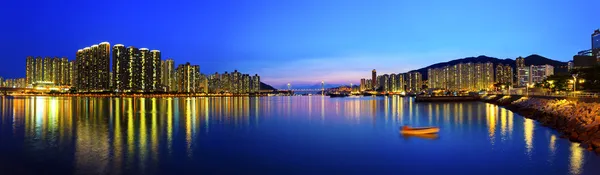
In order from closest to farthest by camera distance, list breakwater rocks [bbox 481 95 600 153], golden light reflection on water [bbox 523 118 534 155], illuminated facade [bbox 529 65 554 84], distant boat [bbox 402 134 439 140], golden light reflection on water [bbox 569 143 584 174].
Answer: golden light reflection on water [bbox 569 143 584 174] < breakwater rocks [bbox 481 95 600 153] < golden light reflection on water [bbox 523 118 534 155] < distant boat [bbox 402 134 439 140] < illuminated facade [bbox 529 65 554 84]

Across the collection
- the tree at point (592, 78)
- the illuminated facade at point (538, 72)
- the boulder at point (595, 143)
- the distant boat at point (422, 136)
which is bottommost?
the distant boat at point (422, 136)

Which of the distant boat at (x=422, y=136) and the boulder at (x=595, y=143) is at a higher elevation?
the boulder at (x=595, y=143)

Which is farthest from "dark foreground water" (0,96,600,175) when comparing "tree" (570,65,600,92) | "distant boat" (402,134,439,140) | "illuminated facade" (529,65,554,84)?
"illuminated facade" (529,65,554,84)

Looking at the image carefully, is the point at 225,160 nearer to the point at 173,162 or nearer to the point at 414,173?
the point at 173,162

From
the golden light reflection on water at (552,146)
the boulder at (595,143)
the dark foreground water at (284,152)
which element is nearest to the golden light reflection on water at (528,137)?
the dark foreground water at (284,152)

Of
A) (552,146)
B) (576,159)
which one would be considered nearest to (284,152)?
(576,159)

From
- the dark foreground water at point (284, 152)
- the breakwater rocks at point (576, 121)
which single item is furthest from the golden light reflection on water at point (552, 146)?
the breakwater rocks at point (576, 121)

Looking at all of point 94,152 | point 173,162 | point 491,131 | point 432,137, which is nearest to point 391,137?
point 432,137

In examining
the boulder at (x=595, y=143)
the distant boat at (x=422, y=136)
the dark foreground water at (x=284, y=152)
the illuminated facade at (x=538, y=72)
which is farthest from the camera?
the illuminated facade at (x=538, y=72)

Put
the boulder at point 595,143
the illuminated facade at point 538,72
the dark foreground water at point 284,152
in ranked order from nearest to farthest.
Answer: the dark foreground water at point 284,152, the boulder at point 595,143, the illuminated facade at point 538,72

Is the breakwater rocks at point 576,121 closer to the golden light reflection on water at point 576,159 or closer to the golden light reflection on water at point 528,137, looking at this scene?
the golden light reflection on water at point 576,159

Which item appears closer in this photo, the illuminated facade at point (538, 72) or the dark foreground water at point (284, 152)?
the dark foreground water at point (284, 152)

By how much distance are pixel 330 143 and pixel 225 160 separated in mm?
7411

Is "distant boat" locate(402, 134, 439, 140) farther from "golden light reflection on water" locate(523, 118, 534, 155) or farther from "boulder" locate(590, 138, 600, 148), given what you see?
"boulder" locate(590, 138, 600, 148)
